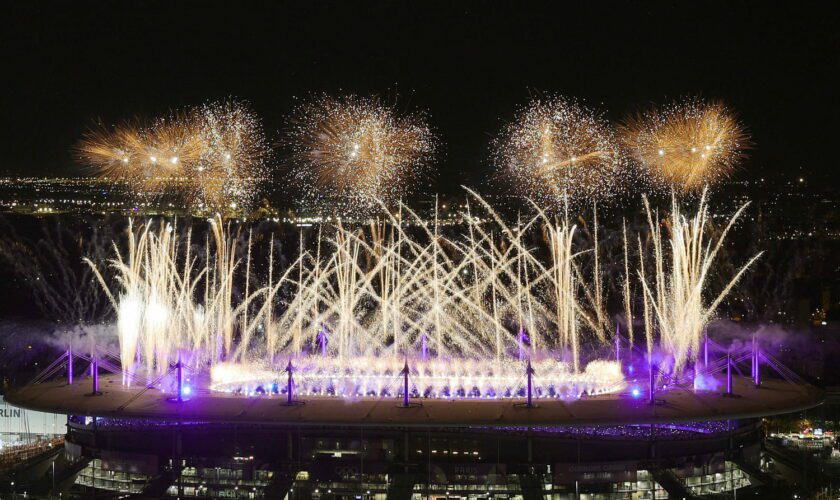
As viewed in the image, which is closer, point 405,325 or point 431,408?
point 431,408

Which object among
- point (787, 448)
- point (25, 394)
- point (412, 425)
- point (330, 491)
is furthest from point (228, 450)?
point (787, 448)

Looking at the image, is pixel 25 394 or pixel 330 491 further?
pixel 25 394

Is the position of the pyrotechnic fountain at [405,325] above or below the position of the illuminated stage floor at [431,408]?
above

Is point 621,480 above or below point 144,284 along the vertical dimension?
below

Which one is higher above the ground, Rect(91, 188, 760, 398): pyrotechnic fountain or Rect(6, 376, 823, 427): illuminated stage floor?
Rect(91, 188, 760, 398): pyrotechnic fountain

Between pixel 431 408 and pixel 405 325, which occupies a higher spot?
pixel 405 325

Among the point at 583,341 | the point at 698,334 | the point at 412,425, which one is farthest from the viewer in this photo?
the point at 583,341

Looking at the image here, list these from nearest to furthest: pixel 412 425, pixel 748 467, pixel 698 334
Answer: pixel 412 425
pixel 748 467
pixel 698 334

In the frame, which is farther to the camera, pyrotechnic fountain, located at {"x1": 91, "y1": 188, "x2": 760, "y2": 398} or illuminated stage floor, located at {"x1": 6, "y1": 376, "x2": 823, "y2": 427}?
pyrotechnic fountain, located at {"x1": 91, "y1": 188, "x2": 760, "y2": 398}

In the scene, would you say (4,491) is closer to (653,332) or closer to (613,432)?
(613,432)

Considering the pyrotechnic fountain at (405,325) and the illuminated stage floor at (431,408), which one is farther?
the pyrotechnic fountain at (405,325)

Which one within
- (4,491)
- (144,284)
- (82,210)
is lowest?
(4,491)
